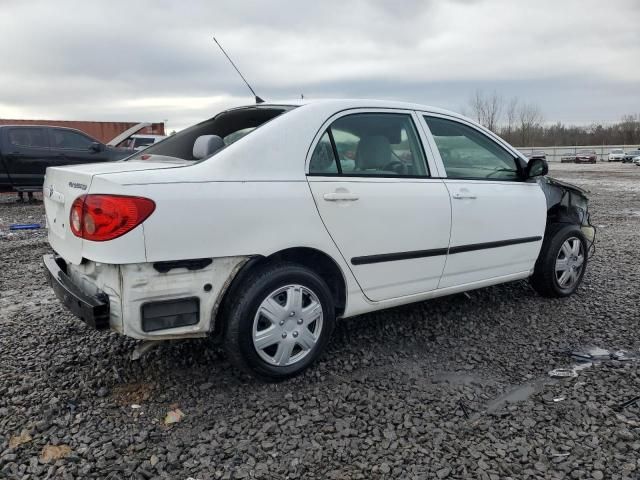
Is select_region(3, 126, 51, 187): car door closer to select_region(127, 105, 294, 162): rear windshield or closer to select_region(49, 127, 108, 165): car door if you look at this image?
select_region(49, 127, 108, 165): car door

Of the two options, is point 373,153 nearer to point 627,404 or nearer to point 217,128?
point 217,128

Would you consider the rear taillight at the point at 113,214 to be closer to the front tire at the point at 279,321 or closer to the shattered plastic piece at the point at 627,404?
the front tire at the point at 279,321

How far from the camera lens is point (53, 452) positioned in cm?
236

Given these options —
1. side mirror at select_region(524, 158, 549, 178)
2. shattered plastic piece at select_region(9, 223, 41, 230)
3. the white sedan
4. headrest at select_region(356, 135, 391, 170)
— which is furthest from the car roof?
shattered plastic piece at select_region(9, 223, 41, 230)

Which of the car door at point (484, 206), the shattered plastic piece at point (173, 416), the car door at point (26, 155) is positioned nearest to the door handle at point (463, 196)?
the car door at point (484, 206)

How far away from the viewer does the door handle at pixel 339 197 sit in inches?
116

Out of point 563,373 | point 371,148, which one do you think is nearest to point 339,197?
point 371,148

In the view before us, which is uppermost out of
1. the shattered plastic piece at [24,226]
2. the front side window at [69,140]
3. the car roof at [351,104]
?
the front side window at [69,140]

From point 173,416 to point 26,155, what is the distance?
425 inches

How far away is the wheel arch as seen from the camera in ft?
8.95

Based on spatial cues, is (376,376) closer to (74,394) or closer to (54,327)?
(74,394)

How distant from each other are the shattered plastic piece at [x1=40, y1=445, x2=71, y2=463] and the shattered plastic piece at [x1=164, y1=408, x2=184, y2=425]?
45 centimetres

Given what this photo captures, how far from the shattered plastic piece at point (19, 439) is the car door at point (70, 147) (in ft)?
34.7

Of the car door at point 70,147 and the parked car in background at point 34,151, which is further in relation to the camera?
the car door at point 70,147
